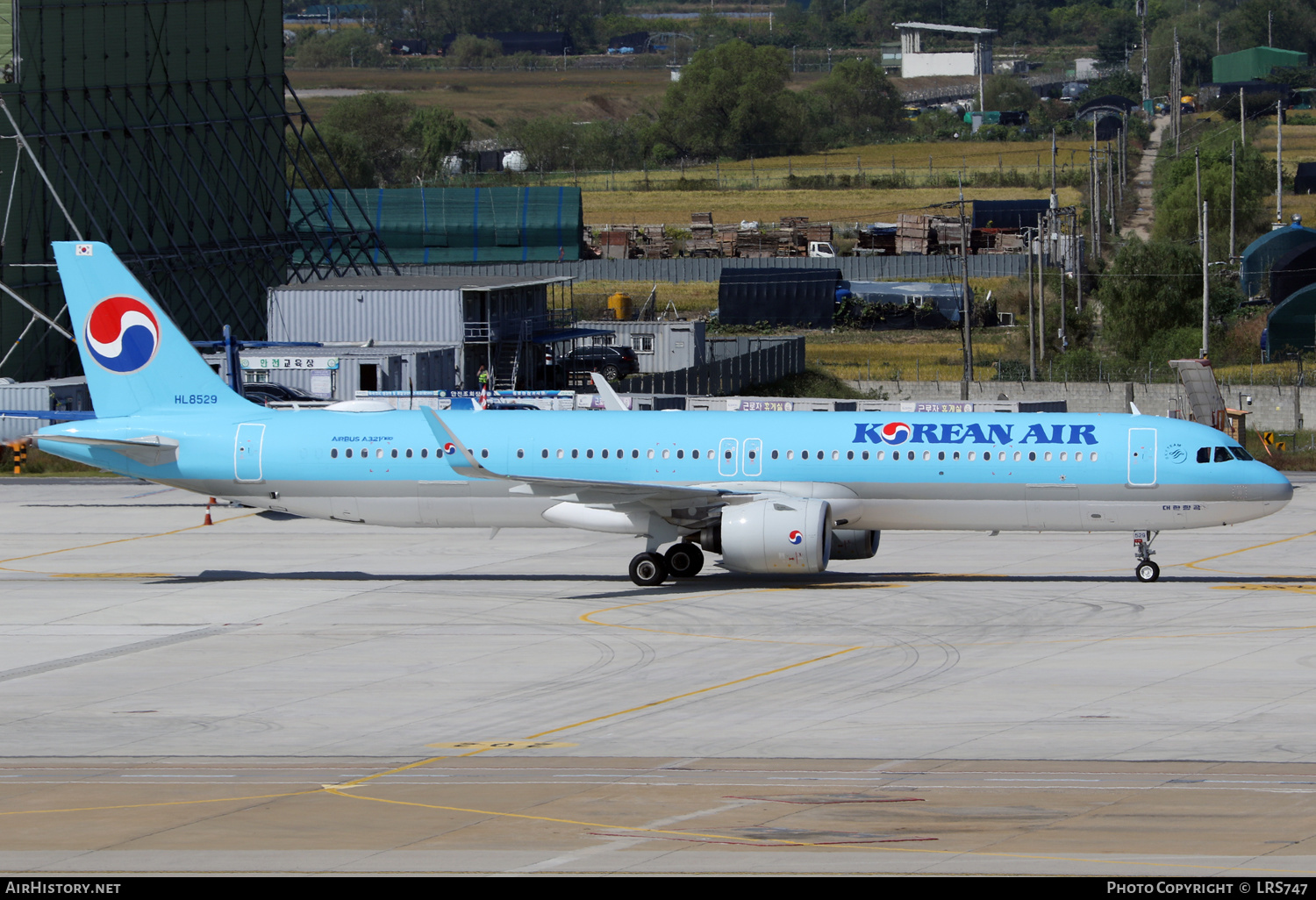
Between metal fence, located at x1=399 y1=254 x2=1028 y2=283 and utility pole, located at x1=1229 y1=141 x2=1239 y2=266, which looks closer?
utility pole, located at x1=1229 y1=141 x2=1239 y2=266

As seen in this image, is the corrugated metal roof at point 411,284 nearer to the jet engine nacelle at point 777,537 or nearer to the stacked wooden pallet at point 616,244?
the stacked wooden pallet at point 616,244

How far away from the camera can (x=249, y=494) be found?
145 feet

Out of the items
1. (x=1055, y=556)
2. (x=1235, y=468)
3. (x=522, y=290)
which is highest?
(x=522, y=290)

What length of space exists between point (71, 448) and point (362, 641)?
42.5ft

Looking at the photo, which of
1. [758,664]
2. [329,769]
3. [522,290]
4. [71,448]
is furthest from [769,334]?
[329,769]

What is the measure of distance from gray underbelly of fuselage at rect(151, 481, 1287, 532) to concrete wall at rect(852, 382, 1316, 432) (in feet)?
121

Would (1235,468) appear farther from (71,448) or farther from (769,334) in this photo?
(769,334)

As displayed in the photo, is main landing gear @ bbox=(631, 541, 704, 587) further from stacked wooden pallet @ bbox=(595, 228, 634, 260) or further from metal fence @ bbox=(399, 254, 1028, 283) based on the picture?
stacked wooden pallet @ bbox=(595, 228, 634, 260)

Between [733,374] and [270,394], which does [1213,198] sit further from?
[270,394]

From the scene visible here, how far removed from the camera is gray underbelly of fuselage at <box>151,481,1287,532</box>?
41.6 meters

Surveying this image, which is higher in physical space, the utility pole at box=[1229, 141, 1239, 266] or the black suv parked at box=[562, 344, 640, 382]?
the utility pole at box=[1229, 141, 1239, 266]

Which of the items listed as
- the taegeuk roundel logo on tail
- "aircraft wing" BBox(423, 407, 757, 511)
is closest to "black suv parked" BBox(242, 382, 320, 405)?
the taegeuk roundel logo on tail

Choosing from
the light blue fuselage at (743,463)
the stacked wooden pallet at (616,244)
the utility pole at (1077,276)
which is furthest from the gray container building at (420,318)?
the stacked wooden pallet at (616,244)

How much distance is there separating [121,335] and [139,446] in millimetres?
3282
